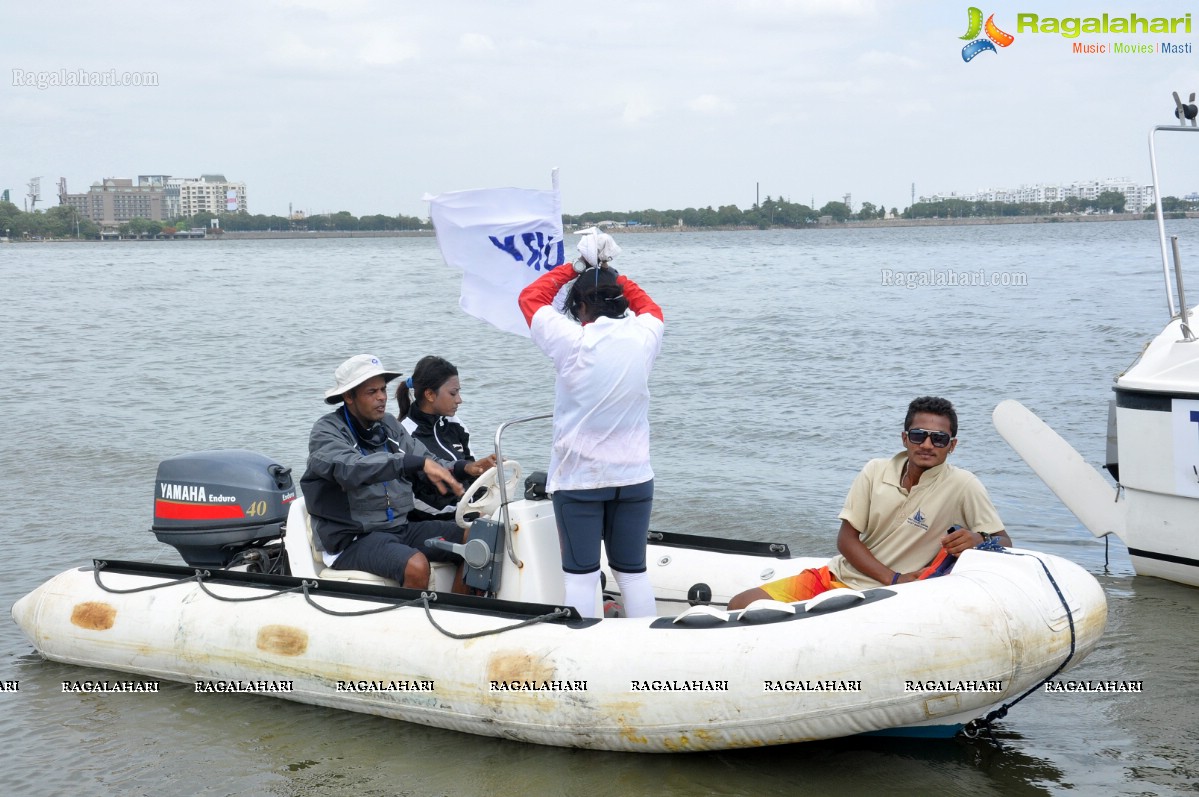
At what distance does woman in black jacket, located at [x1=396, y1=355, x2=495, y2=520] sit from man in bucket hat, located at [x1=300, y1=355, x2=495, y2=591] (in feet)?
0.77

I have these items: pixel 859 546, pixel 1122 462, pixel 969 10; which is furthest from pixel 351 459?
pixel 969 10

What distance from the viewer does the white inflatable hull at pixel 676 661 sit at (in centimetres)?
433

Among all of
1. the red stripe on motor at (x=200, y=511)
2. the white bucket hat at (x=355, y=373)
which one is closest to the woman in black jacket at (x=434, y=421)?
the white bucket hat at (x=355, y=373)

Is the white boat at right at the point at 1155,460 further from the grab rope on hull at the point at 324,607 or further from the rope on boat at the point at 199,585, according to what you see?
the rope on boat at the point at 199,585

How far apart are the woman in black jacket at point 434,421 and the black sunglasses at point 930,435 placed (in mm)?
2054

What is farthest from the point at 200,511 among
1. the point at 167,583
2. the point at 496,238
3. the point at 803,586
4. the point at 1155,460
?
the point at 1155,460

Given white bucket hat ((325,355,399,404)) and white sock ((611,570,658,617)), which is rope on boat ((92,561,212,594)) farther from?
white sock ((611,570,658,617))

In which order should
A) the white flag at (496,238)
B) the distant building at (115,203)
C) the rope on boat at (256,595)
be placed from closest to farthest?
the rope on boat at (256,595) < the white flag at (496,238) < the distant building at (115,203)

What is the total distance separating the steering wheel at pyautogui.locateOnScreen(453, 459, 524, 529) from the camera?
5383 millimetres

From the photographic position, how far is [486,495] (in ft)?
18.1

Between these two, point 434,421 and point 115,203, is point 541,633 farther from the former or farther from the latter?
point 115,203

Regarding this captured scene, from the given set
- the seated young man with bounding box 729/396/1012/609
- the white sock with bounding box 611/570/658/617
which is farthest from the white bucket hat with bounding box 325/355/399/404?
the seated young man with bounding box 729/396/1012/609

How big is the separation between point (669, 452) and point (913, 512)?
24.4 ft

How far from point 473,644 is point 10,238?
134898 millimetres
